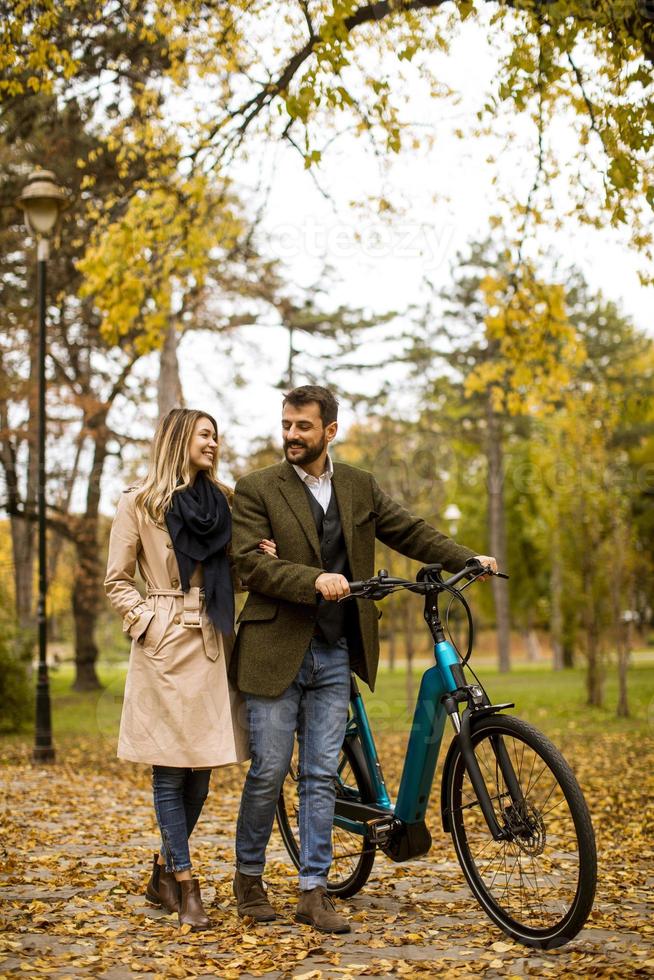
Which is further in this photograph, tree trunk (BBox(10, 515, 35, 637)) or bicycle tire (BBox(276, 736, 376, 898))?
tree trunk (BBox(10, 515, 35, 637))

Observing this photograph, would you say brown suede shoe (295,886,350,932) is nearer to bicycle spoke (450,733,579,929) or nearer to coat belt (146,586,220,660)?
bicycle spoke (450,733,579,929)

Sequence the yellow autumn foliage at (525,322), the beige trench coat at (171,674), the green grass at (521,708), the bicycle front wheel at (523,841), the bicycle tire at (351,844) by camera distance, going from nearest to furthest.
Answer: the bicycle front wheel at (523,841)
the beige trench coat at (171,674)
the bicycle tire at (351,844)
the yellow autumn foliage at (525,322)
the green grass at (521,708)

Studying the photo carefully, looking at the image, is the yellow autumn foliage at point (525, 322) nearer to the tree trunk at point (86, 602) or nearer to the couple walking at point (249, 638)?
the couple walking at point (249, 638)

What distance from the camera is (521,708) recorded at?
16500 mm

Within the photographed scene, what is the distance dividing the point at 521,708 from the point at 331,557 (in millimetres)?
13177

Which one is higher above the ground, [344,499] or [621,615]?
[344,499]

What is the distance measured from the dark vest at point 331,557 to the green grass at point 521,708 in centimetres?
834

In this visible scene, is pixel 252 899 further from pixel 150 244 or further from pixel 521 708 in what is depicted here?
pixel 521 708

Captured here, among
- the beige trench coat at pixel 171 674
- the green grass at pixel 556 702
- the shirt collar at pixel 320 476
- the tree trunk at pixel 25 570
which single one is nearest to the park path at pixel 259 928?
the beige trench coat at pixel 171 674

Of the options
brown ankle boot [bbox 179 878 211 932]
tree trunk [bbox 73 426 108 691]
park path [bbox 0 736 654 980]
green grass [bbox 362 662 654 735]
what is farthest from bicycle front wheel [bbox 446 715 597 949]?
tree trunk [bbox 73 426 108 691]

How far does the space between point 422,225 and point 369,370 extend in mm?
11875

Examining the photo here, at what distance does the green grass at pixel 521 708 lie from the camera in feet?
43.8

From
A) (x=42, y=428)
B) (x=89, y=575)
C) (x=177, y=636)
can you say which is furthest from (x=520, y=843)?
(x=89, y=575)

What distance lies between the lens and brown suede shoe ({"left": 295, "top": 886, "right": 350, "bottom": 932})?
12.5 ft
